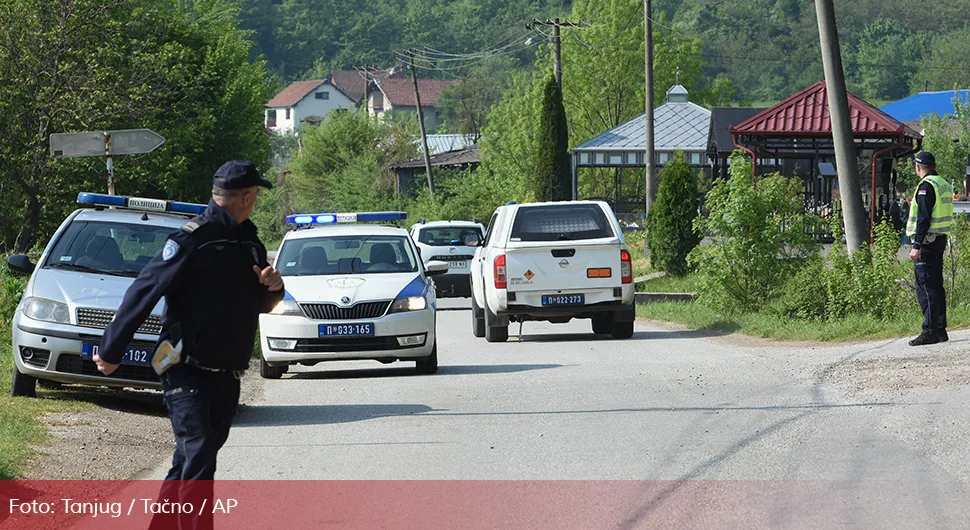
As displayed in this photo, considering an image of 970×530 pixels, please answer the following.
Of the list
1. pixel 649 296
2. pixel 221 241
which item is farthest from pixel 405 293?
pixel 649 296

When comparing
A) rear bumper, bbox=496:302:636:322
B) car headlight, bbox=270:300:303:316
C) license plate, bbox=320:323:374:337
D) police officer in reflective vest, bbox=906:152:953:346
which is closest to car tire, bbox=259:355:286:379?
car headlight, bbox=270:300:303:316

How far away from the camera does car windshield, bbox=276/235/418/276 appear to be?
15430 mm

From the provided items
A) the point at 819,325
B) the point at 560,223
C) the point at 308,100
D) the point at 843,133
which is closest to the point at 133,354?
the point at 560,223

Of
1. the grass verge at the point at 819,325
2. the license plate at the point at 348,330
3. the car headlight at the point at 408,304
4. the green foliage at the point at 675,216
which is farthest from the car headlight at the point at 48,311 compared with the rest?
the green foliage at the point at 675,216

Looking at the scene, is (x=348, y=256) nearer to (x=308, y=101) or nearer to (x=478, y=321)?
(x=478, y=321)

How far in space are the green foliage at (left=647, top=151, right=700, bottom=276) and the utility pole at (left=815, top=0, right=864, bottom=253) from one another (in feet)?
39.7

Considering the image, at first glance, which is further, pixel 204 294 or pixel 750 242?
pixel 750 242

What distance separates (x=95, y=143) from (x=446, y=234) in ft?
51.7

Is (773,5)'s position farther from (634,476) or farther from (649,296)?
(634,476)

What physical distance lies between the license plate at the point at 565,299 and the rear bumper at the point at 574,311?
67mm

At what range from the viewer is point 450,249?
29297mm

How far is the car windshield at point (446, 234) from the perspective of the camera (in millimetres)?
29734

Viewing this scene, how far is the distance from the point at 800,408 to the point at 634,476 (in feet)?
10.3

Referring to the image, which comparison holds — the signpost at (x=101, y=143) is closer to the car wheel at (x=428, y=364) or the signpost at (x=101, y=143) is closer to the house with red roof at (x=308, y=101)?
the car wheel at (x=428, y=364)
